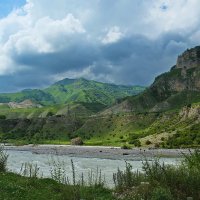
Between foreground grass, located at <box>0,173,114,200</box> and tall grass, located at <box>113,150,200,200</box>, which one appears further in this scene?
tall grass, located at <box>113,150,200,200</box>

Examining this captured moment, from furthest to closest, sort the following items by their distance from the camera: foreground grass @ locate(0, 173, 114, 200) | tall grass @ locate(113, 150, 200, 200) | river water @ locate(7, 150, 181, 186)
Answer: river water @ locate(7, 150, 181, 186), tall grass @ locate(113, 150, 200, 200), foreground grass @ locate(0, 173, 114, 200)

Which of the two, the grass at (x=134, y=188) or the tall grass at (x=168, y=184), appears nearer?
the grass at (x=134, y=188)

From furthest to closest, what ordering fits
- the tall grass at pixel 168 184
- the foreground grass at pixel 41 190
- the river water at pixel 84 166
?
the river water at pixel 84 166 → the tall grass at pixel 168 184 → the foreground grass at pixel 41 190

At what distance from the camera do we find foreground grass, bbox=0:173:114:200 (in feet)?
68.1

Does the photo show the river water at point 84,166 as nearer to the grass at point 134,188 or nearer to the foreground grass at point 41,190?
the foreground grass at point 41,190

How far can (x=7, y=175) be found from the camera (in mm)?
27594

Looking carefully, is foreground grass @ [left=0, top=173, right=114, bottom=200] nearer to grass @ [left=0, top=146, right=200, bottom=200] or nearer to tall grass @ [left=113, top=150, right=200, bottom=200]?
grass @ [left=0, top=146, right=200, bottom=200]

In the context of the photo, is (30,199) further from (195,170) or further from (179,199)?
(195,170)

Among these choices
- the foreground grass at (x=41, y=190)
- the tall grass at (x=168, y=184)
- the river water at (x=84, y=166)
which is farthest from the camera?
the river water at (x=84, y=166)

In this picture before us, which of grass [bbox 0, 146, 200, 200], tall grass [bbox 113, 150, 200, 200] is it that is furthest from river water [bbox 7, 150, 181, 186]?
tall grass [bbox 113, 150, 200, 200]

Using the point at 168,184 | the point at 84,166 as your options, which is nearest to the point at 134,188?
the point at 168,184

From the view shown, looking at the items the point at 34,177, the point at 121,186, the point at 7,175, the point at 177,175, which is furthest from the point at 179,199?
the point at 7,175

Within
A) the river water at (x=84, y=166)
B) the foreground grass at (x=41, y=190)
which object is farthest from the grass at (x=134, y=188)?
the river water at (x=84, y=166)

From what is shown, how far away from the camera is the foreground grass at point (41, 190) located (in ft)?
68.1
